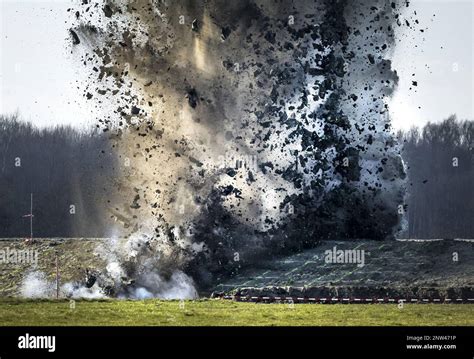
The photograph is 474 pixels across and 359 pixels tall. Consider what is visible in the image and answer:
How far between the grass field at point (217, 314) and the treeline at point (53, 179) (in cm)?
4246

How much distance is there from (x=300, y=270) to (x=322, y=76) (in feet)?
34.2

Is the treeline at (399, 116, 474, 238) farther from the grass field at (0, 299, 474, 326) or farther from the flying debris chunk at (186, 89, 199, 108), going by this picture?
the grass field at (0, 299, 474, 326)

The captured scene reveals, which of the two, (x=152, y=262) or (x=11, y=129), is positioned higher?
(x=11, y=129)

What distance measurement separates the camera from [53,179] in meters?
104

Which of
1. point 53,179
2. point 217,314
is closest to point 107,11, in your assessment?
→ point 217,314

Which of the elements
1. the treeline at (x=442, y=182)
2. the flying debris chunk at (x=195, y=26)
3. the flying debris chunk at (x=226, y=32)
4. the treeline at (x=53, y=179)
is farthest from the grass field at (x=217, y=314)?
the treeline at (x=442, y=182)

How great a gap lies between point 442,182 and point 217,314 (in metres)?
71.1

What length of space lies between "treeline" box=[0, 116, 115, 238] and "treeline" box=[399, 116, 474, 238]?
29.2 metres

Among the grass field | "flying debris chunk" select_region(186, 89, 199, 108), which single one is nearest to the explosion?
"flying debris chunk" select_region(186, 89, 199, 108)

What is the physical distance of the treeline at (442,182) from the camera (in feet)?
322

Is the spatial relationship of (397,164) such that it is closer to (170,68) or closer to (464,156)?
(170,68)

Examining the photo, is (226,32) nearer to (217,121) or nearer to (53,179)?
(217,121)

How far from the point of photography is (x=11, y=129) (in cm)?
11331
